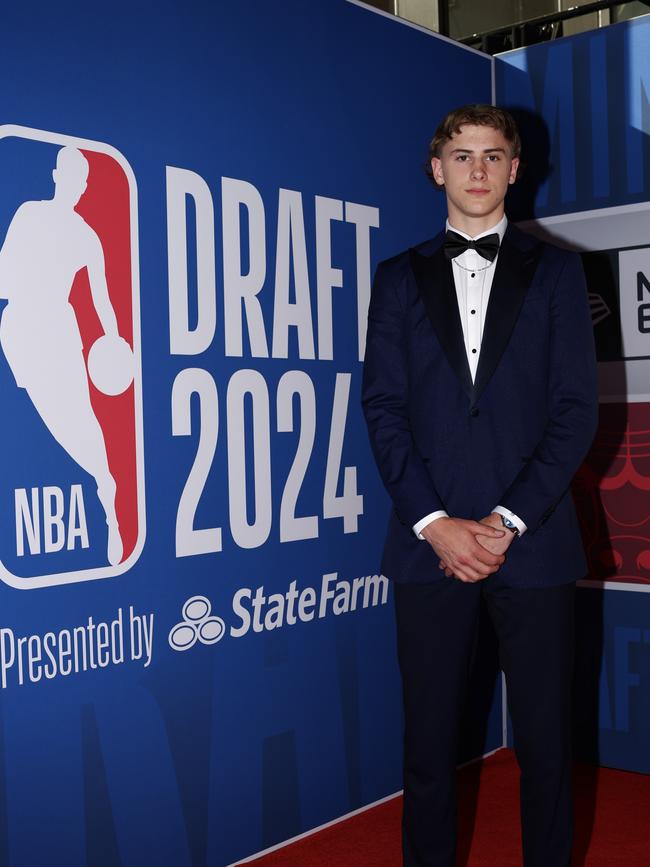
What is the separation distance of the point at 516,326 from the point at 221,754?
1.44 metres

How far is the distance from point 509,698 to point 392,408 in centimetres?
65

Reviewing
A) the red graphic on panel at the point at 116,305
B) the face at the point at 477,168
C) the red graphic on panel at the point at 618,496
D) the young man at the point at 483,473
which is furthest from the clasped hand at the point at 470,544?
the red graphic on panel at the point at 618,496

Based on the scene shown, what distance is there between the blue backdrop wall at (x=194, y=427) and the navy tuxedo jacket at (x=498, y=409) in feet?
2.29

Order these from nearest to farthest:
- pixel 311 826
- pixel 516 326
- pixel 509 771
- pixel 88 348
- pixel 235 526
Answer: pixel 516 326, pixel 88 348, pixel 235 526, pixel 311 826, pixel 509 771

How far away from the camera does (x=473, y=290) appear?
218 cm

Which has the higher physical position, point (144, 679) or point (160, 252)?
point (160, 252)

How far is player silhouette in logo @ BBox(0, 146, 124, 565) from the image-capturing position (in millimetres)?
2273

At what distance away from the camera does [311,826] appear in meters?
3.02

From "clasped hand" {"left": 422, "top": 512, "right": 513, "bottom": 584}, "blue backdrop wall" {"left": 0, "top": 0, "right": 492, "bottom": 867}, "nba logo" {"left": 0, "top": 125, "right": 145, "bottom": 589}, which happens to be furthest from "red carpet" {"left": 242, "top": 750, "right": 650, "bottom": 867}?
"clasped hand" {"left": 422, "top": 512, "right": 513, "bottom": 584}

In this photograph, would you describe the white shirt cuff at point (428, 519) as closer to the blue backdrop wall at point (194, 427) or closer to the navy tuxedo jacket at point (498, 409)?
the navy tuxedo jacket at point (498, 409)

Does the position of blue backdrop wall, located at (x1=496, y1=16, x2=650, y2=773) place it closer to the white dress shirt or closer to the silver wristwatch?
the white dress shirt

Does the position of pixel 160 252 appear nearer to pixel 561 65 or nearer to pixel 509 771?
pixel 561 65

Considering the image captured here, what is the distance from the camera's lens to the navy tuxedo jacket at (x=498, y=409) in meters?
2.04

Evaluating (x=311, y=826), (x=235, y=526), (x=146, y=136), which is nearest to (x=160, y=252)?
(x=146, y=136)
